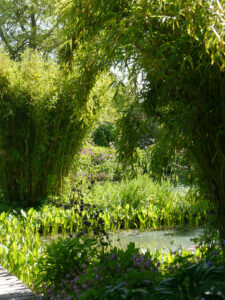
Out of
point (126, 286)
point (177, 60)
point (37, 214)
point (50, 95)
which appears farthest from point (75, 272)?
point (50, 95)

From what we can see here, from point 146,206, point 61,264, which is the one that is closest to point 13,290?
point 61,264

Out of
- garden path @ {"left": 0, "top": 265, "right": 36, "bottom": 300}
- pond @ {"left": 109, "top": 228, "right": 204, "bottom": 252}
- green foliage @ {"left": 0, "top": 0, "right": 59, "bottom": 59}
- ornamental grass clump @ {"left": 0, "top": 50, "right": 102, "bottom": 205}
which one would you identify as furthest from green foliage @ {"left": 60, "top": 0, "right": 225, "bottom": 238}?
green foliage @ {"left": 0, "top": 0, "right": 59, "bottom": 59}

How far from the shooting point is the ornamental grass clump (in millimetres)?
6402

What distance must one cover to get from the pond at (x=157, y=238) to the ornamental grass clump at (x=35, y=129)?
5.96 ft

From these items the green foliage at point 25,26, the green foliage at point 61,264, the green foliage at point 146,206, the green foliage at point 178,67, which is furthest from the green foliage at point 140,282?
the green foliage at point 25,26

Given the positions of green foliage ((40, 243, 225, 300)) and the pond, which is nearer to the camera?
green foliage ((40, 243, 225, 300))

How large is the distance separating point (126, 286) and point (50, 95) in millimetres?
4749

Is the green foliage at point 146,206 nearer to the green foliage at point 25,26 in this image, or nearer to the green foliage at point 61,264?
the green foliage at point 61,264

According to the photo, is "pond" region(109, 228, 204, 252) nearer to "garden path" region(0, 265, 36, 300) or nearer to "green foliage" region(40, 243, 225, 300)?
"garden path" region(0, 265, 36, 300)

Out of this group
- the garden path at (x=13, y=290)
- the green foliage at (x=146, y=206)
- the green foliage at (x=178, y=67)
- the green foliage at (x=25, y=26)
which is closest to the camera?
the green foliage at (x=178, y=67)

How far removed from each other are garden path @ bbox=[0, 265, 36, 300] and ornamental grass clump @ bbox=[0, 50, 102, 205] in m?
3.48

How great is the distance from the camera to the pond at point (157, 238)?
483 cm

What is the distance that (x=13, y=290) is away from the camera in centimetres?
276

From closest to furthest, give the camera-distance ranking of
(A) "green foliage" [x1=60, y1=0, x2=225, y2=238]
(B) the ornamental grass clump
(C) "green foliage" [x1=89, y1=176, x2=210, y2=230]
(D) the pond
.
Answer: (A) "green foliage" [x1=60, y1=0, x2=225, y2=238]
(D) the pond
(C) "green foliage" [x1=89, y1=176, x2=210, y2=230]
(B) the ornamental grass clump
